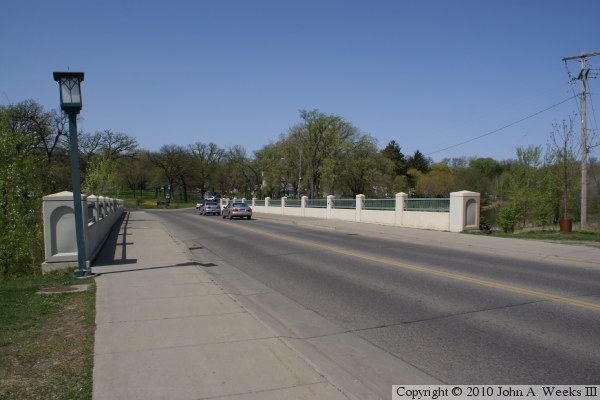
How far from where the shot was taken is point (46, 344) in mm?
5445

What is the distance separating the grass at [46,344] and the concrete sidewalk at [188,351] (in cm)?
16

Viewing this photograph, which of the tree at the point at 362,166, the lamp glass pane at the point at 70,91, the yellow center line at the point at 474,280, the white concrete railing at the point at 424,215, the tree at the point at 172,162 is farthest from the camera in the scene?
the tree at the point at 172,162

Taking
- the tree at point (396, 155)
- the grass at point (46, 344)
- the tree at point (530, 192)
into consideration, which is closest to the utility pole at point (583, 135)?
the tree at point (530, 192)

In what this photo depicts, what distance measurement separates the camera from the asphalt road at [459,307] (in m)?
4.98

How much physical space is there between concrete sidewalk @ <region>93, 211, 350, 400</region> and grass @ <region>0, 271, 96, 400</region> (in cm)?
16

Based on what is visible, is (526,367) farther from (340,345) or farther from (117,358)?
(117,358)

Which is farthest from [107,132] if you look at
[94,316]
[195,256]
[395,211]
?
[94,316]

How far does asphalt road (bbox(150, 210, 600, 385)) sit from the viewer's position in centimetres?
498

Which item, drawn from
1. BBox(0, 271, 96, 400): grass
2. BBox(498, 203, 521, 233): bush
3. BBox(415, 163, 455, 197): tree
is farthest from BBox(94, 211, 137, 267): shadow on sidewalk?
BBox(415, 163, 455, 197): tree

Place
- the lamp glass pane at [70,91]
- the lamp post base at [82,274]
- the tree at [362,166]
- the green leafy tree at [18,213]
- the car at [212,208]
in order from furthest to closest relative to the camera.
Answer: the tree at [362,166]
the car at [212,208]
the green leafy tree at [18,213]
the lamp post base at [82,274]
the lamp glass pane at [70,91]

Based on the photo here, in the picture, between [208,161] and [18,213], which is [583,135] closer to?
[18,213]

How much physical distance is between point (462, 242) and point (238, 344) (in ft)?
45.5

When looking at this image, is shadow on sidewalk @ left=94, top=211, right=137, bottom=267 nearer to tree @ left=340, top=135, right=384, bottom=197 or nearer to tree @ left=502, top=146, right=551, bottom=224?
tree @ left=502, top=146, right=551, bottom=224

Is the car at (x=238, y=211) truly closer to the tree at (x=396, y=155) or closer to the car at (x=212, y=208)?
the car at (x=212, y=208)
